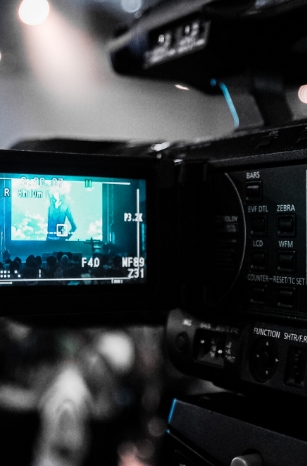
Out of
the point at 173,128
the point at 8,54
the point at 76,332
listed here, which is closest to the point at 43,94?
the point at 8,54

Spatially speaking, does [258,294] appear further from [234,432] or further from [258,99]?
[258,99]

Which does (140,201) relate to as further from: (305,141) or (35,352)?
(35,352)

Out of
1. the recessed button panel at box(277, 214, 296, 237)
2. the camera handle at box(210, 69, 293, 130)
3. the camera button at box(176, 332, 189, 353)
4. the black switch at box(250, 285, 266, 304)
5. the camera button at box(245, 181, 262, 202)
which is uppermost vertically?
the camera handle at box(210, 69, 293, 130)

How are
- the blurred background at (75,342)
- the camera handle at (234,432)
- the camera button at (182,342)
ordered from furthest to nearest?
the blurred background at (75,342) < the camera button at (182,342) < the camera handle at (234,432)

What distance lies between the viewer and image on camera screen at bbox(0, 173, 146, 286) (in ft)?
2.25

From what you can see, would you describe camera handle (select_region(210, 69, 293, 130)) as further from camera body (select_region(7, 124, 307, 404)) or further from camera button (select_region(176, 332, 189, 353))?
camera button (select_region(176, 332, 189, 353))

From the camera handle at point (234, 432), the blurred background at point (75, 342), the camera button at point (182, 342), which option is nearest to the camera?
the camera handle at point (234, 432)

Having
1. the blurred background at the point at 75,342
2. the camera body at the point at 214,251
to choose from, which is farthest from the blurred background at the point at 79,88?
the camera body at the point at 214,251

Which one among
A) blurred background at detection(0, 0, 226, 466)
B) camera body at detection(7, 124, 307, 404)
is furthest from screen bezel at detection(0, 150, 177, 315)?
blurred background at detection(0, 0, 226, 466)

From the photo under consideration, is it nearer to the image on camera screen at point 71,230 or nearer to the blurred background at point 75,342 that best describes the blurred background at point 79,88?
the blurred background at point 75,342

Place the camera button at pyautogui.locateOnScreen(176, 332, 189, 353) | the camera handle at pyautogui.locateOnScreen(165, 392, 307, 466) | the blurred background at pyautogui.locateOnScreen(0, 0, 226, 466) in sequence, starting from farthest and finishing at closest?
the blurred background at pyautogui.locateOnScreen(0, 0, 226, 466) → the camera button at pyautogui.locateOnScreen(176, 332, 189, 353) → the camera handle at pyautogui.locateOnScreen(165, 392, 307, 466)

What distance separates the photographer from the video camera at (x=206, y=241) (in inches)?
26.9

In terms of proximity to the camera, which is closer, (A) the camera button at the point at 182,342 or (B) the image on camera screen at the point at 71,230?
(B) the image on camera screen at the point at 71,230

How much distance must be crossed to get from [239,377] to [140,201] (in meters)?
0.22
